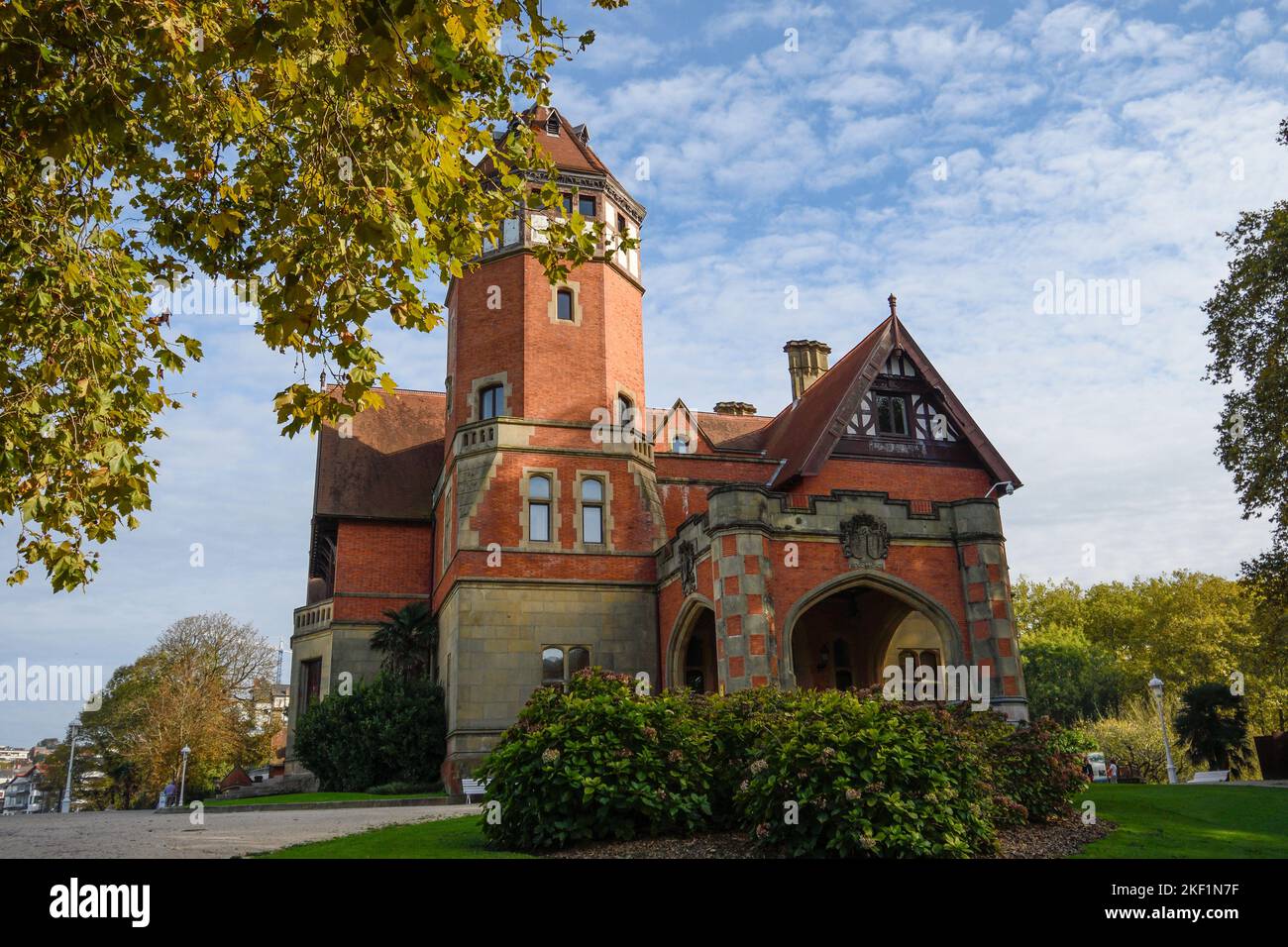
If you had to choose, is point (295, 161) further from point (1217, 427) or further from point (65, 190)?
point (1217, 427)

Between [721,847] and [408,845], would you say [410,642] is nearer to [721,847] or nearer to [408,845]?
[408,845]

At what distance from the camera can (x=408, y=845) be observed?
10.8 metres

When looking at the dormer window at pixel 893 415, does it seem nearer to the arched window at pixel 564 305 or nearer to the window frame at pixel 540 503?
the arched window at pixel 564 305

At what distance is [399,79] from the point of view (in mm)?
6988

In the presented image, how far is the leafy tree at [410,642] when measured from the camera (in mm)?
28156

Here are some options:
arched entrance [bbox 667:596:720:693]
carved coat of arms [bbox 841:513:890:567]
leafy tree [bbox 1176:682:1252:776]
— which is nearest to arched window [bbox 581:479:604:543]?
arched entrance [bbox 667:596:720:693]

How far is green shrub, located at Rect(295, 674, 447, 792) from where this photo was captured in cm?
2458

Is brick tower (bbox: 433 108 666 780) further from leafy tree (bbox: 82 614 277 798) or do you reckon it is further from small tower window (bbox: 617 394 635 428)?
leafy tree (bbox: 82 614 277 798)

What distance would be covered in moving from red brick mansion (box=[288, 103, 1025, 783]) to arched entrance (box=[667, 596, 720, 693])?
2.5 inches

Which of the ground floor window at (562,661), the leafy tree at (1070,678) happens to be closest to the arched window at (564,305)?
the ground floor window at (562,661)

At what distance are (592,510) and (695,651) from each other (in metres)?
4.74

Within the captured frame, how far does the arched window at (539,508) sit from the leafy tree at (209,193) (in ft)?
50.6
